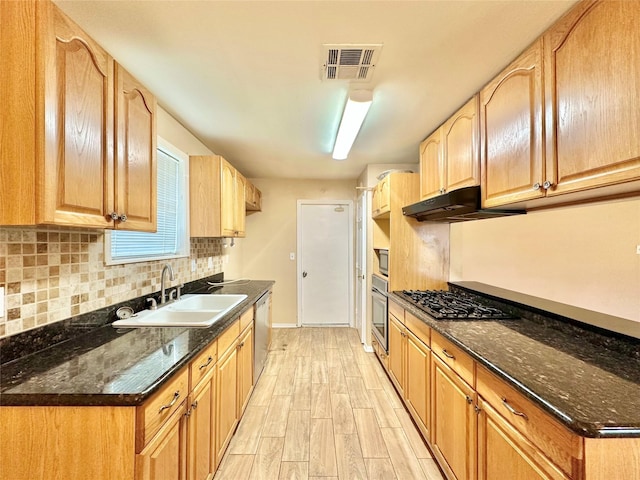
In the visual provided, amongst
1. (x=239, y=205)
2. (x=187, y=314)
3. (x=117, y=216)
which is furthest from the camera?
(x=239, y=205)

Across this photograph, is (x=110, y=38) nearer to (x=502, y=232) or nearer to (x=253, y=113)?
(x=253, y=113)

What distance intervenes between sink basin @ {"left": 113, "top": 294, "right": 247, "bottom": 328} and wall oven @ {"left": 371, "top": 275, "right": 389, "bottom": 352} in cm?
142

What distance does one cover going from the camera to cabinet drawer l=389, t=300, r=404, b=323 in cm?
240

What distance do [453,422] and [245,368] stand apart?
1.52 meters

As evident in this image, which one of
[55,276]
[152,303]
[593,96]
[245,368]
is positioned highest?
[593,96]

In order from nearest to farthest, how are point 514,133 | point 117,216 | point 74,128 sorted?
point 74,128
point 117,216
point 514,133

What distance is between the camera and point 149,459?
0.97 m

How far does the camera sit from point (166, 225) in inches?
95.9

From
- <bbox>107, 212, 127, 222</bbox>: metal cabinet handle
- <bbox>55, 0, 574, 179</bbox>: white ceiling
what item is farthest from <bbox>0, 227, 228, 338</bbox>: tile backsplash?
<bbox>55, 0, 574, 179</bbox>: white ceiling

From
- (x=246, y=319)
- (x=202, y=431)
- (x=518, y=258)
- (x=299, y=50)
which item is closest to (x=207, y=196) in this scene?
(x=246, y=319)

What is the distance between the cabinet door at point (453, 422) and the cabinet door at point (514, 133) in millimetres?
1042

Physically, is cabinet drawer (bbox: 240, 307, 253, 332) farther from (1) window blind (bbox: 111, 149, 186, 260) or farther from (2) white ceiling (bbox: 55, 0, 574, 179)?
(2) white ceiling (bbox: 55, 0, 574, 179)

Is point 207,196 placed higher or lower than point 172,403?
higher

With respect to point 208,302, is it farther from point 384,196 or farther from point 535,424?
point 535,424
